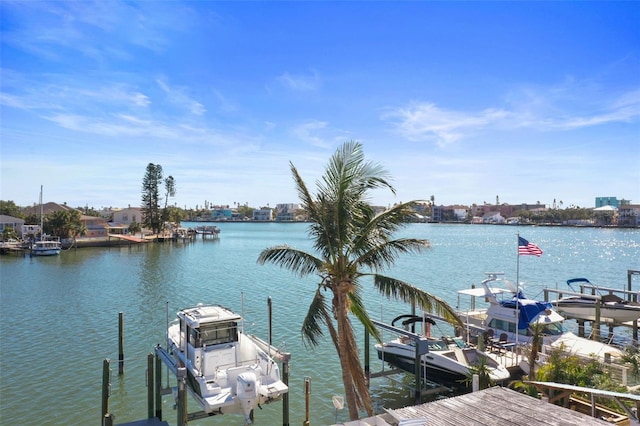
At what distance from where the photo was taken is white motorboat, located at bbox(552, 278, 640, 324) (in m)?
27.2

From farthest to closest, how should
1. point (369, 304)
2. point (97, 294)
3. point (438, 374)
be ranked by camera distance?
point (97, 294)
point (369, 304)
point (438, 374)

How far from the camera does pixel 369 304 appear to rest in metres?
36.8

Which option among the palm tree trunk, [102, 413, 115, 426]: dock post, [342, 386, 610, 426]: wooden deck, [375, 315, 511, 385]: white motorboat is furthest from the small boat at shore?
[342, 386, 610, 426]: wooden deck

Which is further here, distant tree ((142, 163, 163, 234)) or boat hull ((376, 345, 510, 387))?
distant tree ((142, 163, 163, 234))

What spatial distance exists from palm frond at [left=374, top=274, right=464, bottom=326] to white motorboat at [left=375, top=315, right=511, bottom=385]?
718 centimetres

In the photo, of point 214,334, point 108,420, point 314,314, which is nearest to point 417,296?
point 314,314

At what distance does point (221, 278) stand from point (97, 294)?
14.2 m

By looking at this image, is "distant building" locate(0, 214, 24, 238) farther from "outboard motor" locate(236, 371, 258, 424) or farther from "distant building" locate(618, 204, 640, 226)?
"distant building" locate(618, 204, 640, 226)

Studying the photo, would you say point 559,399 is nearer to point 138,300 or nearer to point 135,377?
point 135,377

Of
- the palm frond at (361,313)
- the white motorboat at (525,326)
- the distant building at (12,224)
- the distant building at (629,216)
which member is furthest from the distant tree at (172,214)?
the distant building at (629,216)

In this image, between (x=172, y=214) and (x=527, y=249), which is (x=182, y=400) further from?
(x=172, y=214)

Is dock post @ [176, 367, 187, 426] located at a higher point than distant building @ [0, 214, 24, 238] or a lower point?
lower

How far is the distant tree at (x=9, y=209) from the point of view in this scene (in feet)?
384

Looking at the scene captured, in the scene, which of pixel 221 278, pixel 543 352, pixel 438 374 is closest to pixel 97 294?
pixel 221 278
